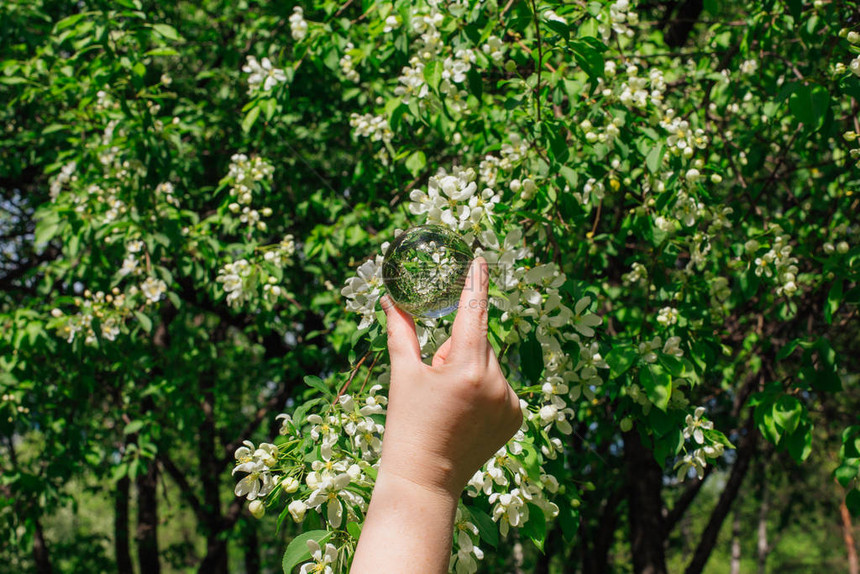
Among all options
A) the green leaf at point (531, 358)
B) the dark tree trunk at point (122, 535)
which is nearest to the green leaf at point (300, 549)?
the green leaf at point (531, 358)

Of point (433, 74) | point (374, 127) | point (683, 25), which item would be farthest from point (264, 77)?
point (683, 25)

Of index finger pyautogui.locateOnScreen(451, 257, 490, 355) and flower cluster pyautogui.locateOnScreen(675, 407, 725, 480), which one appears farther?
flower cluster pyautogui.locateOnScreen(675, 407, 725, 480)

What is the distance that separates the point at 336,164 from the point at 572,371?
3.82m

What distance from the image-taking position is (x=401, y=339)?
1406mm

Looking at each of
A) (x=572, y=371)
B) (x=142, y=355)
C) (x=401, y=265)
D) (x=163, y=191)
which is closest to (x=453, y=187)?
(x=401, y=265)

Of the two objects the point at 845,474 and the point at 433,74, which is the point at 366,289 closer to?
the point at 433,74

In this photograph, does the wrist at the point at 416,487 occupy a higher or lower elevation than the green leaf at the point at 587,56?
lower

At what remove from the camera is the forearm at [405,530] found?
1.14 m

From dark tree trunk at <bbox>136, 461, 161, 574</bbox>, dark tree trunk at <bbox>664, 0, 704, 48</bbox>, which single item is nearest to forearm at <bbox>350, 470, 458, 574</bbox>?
dark tree trunk at <bbox>664, 0, 704, 48</bbox>

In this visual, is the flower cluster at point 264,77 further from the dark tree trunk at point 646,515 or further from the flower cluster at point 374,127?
the dark tree trunk at point 646,515

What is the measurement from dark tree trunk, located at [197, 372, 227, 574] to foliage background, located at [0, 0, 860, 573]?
0.46 ft

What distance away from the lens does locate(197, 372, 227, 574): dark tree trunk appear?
6.95 meters

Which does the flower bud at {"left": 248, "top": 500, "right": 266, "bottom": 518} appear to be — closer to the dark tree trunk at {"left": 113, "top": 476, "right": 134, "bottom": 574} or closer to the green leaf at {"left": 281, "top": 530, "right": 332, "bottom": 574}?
the green leaf at {"left": 281, "top": 530, "right": 332, "bottom": 574}

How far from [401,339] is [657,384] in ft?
3.69
